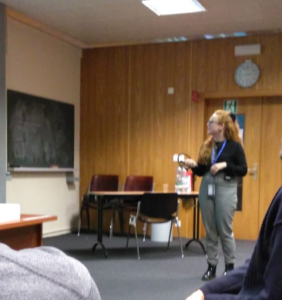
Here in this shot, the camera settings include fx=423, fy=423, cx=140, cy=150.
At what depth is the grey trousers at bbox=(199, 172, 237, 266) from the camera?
139 inches

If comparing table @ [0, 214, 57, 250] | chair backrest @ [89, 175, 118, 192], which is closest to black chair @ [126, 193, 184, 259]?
chair backrest @ [89, 175, 118, 192]

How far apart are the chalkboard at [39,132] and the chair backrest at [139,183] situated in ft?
3.07

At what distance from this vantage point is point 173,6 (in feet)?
15.8

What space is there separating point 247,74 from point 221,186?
2.67 metres

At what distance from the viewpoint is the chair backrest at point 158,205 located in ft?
14.9

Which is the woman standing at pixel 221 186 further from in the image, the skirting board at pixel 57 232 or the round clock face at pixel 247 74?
the skirting board at pixel 57 232

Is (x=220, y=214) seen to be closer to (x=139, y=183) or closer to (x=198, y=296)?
(x=198, y=296)

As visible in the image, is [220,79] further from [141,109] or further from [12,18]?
[12,18]

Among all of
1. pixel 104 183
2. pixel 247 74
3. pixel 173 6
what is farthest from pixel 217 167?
pixel 104 183

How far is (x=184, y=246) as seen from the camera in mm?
5309

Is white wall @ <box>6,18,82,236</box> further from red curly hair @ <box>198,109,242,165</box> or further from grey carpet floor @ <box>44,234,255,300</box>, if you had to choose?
red curly hair @ <box>198,109,242,165</box>

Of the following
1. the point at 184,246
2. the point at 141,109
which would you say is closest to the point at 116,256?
the point at 184,246

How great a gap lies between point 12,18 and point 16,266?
17.3 ft

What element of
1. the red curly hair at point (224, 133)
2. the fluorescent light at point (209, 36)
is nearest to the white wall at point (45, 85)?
the fluorescent light at point (209, 36)
